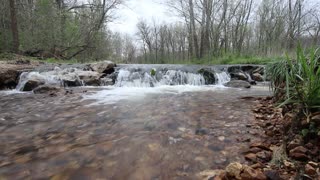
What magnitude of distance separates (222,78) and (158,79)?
2362 mm

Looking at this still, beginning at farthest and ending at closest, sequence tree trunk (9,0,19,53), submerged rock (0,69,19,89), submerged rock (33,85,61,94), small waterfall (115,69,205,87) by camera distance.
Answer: tree trunk (9,0,19,53) → small waterfall (115,69,205,87) → submerged rock (0,69,19,89) → submerged rock (33,85,61,94)

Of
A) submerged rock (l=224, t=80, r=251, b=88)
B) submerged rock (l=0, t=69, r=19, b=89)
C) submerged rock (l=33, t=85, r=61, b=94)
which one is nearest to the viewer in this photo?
submerged rock (l=33, t=85, r=61, b=94)

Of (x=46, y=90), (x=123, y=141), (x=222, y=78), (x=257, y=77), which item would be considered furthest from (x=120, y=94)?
(x=257, y=77)

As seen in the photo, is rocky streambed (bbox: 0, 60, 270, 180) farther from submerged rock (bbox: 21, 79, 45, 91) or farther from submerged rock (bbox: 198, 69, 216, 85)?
submerged rock (bbox: 198, 69, 216, 85)

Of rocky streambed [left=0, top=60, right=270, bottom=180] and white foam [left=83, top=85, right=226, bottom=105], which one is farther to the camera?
white foam [left=83, top=85, right=226, bottom=105]

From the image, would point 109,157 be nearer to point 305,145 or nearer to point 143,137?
point 143,137

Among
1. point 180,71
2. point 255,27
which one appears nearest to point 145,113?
point 180,71

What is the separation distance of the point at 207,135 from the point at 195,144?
0.83 ft

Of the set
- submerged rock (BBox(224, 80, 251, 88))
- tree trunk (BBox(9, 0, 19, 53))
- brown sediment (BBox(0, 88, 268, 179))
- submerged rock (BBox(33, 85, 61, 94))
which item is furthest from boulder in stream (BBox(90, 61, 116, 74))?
tree trunk (BBox(9, 0, 19, 53))

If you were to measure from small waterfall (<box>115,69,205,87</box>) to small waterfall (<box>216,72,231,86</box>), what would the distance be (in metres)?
0.59

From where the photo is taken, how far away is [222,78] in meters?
8.17

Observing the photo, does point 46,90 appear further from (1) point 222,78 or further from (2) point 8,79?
(1) point 222,78

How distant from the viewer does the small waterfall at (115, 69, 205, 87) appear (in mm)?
7684

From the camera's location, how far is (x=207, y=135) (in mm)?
2127
